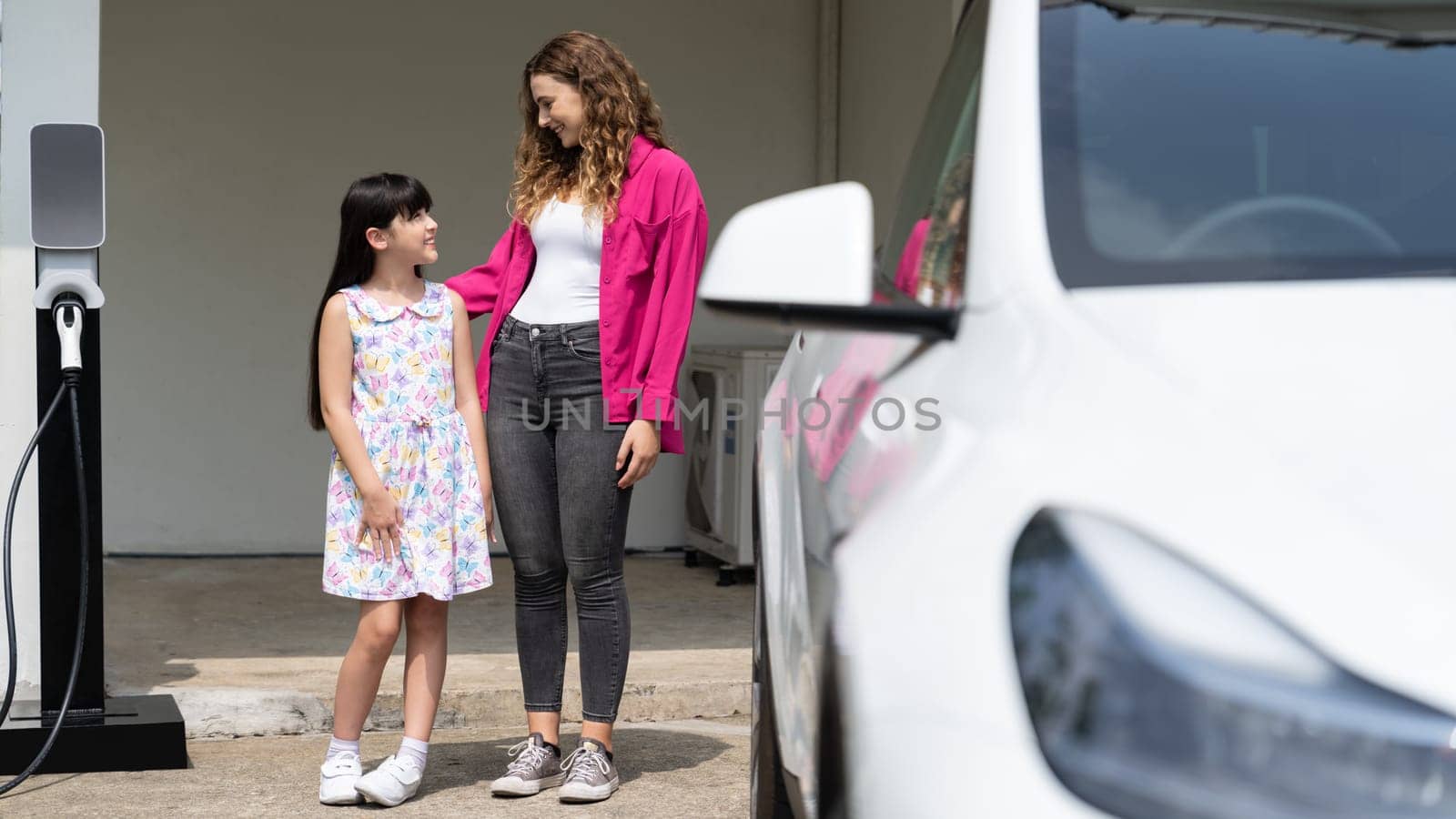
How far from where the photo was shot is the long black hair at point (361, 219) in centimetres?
393

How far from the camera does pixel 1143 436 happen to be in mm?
1449

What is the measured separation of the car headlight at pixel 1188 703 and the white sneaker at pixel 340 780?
2.84m

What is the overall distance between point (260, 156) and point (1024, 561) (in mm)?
6704

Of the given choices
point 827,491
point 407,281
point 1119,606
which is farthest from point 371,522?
point 1119,606

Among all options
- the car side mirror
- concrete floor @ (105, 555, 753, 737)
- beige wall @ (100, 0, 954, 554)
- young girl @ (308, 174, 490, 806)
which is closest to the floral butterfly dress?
young girl @ (308, 174, 490, 806)

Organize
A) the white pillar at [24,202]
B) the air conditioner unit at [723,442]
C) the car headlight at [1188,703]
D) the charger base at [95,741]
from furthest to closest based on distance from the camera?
the air conditioner unit at [723,442], the white pillar at [24,202], the charger base at [95,741], the car headlight at [1188,703]

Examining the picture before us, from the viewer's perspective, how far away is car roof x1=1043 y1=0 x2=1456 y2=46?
79.2 inches

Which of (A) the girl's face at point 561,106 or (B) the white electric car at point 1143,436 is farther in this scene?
(A) the girl's face at point 561,106

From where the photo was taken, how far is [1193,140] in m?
1.87

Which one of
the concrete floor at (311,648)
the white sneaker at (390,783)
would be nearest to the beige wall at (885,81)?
the concrete floor at (311,648)

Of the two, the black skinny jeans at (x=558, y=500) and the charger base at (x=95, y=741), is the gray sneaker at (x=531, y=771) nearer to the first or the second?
the black skinny jeans at (x=558, y=500)

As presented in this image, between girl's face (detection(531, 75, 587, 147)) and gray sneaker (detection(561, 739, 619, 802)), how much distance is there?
1510 millimetres

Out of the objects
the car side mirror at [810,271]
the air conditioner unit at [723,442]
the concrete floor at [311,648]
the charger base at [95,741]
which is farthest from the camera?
the air conditioner unit at [723,442]

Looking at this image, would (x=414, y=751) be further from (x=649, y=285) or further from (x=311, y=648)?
(x=311, y=648)
